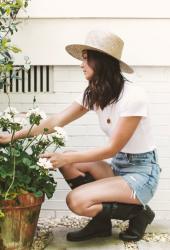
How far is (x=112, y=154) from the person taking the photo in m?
3.35

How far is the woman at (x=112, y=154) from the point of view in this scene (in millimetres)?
3334

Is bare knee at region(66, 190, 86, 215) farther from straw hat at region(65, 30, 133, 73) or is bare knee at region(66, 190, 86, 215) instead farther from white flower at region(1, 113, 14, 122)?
straw hat at region(65, 30, 133, 73)

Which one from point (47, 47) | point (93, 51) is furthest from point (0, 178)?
point (47, 47)

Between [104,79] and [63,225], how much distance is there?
3.91 ft

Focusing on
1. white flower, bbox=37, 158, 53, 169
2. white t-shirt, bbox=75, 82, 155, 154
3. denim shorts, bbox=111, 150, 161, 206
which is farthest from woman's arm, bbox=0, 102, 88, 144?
white flower, bbox=37, 158, 53, 169

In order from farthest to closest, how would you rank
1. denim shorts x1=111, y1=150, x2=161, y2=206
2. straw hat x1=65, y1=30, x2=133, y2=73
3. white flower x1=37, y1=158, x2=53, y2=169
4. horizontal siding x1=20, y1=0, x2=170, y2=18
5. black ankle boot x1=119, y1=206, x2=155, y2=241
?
horizontal siding x1=20, y1=0, x2=170, y2=18
black ankle boot x1=119, y1=206, x2=155, y2=241
denim shorts x1=111, y1=150, x2=161, y2=206
straw hat x1=65, y1=30, x2=133, y2=73
white flower x1=37, y1=158, x2=53, y2=169

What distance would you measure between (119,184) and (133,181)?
89 mm

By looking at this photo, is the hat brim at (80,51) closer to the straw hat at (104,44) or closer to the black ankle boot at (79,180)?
the straw hat at (104,44)

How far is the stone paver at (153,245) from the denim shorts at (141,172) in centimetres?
26

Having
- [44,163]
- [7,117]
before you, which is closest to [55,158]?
[44,163]

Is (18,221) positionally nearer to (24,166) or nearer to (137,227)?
(24,166)

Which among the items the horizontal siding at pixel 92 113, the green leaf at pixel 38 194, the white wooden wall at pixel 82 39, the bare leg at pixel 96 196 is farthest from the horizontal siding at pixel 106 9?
the green leaf at pixel 38 194

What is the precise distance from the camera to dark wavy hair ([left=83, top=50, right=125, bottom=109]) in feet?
11.1

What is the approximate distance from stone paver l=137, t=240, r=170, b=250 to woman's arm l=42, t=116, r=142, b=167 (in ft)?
2.03
